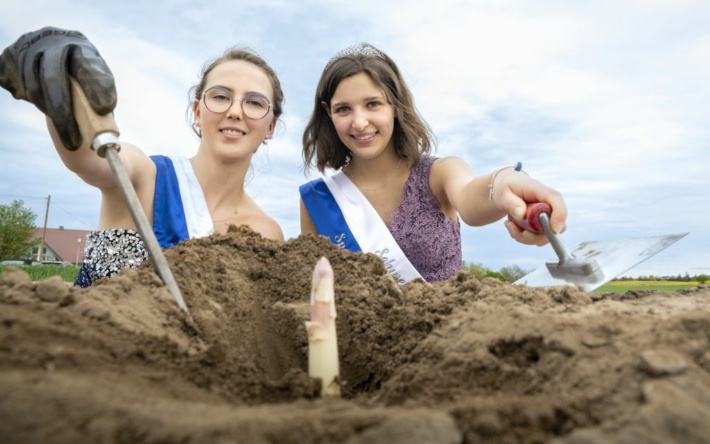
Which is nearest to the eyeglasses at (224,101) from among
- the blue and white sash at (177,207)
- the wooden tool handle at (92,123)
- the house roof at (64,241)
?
the blue and white sash at (177,207)

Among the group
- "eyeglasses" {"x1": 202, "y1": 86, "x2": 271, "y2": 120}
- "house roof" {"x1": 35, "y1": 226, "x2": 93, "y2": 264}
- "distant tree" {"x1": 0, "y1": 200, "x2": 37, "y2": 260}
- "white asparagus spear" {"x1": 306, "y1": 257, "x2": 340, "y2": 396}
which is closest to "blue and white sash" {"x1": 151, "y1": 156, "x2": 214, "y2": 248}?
"eyeglasses" {"x1": 202, "y1": 86, "x2": 271, "y2": 120}

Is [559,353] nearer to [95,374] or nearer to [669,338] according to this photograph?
[669,338]

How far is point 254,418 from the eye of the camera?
39.4 inches

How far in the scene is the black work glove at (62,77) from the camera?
202 cm

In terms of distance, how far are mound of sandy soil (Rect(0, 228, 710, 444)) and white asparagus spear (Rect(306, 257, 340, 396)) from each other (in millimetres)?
55

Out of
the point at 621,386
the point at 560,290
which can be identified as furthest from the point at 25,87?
the point at 621,386

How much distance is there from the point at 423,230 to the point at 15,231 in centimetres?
3512

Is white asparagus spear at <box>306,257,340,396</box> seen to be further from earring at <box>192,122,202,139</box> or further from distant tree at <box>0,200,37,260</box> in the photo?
distant tree at <box>0,200,37,260</box>

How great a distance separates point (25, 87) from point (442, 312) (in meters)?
1.94

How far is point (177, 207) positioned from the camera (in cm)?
365

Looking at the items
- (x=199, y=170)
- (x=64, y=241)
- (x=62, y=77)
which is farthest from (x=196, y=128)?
(x=64, y=241)

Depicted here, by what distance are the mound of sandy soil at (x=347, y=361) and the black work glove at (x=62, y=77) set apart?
0.66 m

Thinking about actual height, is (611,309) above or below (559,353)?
above

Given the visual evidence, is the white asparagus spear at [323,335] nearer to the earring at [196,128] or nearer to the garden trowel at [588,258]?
the garden trowel at [588,258]
